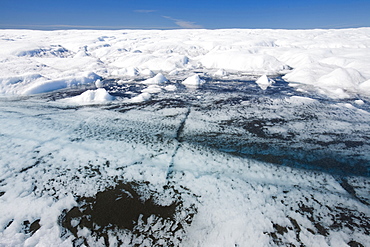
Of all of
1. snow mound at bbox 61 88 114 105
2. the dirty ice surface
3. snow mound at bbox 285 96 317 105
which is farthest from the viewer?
snow mound at bbox 61 88 114 105

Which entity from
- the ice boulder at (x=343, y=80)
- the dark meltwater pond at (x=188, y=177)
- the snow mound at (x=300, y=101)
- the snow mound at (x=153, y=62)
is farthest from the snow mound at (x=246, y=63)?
the dark meltwater pond at (x=188, y=177)

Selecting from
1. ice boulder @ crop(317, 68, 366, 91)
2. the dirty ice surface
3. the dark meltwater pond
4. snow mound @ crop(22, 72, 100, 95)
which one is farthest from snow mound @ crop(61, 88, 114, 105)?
ice boulder @ crop(317, 68, 366, 91)

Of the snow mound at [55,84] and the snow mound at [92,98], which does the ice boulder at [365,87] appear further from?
the snow mound at [55,84]

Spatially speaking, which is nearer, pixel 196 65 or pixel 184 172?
pixel 184 172

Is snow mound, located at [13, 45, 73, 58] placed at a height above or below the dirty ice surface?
above

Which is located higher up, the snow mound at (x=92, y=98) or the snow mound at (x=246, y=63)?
the snow mound at (x=246, y=63)

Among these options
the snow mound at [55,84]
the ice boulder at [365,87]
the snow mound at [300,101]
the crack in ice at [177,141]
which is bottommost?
the snow mound at [55,84]

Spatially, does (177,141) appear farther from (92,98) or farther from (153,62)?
(153,62)

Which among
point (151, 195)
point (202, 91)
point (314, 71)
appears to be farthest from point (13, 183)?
point (314, 71)

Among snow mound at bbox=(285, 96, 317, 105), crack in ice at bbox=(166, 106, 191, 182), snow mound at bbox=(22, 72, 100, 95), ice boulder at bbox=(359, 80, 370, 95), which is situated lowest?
snow mound at bbox=(22, 72, 100, 95)

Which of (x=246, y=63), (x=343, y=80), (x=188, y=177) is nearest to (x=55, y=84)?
(x=188, y=177)

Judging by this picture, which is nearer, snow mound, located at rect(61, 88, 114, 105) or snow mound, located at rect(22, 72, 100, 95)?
snow mound, located at rect(61, 88, 114, 105)

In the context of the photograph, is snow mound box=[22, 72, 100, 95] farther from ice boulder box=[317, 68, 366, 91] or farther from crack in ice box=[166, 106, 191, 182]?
ice boulder box=[317, 68, 366, 91]
